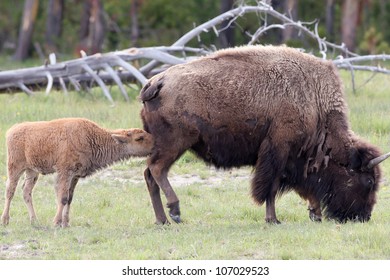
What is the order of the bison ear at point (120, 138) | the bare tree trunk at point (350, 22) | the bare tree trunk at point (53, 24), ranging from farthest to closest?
1. the bare tree trunk at point (53, 24)
2. the bare tree trunk at point (350, 22)
3. the bison ear at point (120, 138)

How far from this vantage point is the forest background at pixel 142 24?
37969mm

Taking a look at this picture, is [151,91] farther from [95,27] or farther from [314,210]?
[95,27]

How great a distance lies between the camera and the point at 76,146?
33.0 feet

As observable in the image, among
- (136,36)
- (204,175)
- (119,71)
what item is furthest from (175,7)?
(204,175)

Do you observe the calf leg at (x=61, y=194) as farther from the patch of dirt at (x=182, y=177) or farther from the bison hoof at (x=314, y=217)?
the bison hoof at (x=314, y=217)

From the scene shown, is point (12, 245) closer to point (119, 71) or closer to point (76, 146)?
point (76, 146)

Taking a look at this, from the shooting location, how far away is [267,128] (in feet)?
33.2

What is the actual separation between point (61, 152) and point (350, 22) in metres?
26.9

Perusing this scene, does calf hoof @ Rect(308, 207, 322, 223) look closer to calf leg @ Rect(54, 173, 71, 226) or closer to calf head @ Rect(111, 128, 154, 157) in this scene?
calf head @ Rect(111, 128, 154, 157)

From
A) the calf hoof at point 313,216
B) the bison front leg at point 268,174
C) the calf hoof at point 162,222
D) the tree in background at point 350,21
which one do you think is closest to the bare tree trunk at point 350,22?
the tree in background at point 350,21

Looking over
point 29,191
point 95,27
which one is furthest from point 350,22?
point 29,191

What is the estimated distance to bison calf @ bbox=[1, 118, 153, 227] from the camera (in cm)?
996

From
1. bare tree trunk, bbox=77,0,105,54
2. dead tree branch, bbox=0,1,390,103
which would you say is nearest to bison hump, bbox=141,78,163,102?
dead tree branch, bbox=0,1,390,103
